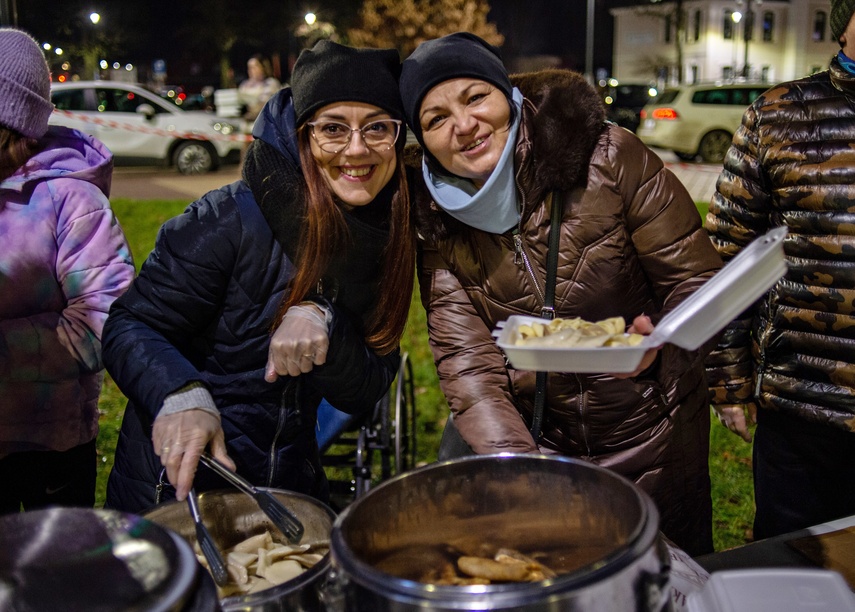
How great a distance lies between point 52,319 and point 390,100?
3.80 ft

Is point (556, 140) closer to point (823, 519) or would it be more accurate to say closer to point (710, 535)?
point (710, 535)

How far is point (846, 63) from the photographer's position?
229 cm

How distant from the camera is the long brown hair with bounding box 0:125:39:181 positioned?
229 centimetres

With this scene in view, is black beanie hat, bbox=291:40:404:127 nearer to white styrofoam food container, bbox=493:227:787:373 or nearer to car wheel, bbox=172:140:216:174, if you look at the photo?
white styrofoam food container, bbox=493:227:787:373

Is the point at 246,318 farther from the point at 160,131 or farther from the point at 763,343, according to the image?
the point at 160,131

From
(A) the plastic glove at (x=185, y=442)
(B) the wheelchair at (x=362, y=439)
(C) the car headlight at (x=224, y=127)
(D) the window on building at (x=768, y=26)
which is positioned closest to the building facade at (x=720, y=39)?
(D) the window on building at (x=768, y=26)

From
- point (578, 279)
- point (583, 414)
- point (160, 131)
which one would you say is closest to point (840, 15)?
point (578, 279)

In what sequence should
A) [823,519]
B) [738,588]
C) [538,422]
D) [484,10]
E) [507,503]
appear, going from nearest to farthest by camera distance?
[738,588]
[507,503]
[538,422]
[823,519]
[484,10]

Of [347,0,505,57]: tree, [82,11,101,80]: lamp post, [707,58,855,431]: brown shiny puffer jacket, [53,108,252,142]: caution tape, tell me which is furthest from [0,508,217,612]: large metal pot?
[347,0,505,57]: tree

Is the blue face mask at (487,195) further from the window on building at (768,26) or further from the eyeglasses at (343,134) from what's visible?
the window on building at (768,26)

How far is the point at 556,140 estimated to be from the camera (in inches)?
77.6

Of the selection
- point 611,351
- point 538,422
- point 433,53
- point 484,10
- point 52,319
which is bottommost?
point 538,422

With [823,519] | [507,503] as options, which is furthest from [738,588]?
[823,519]

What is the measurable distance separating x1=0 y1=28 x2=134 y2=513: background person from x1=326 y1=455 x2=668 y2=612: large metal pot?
4.29 feet
